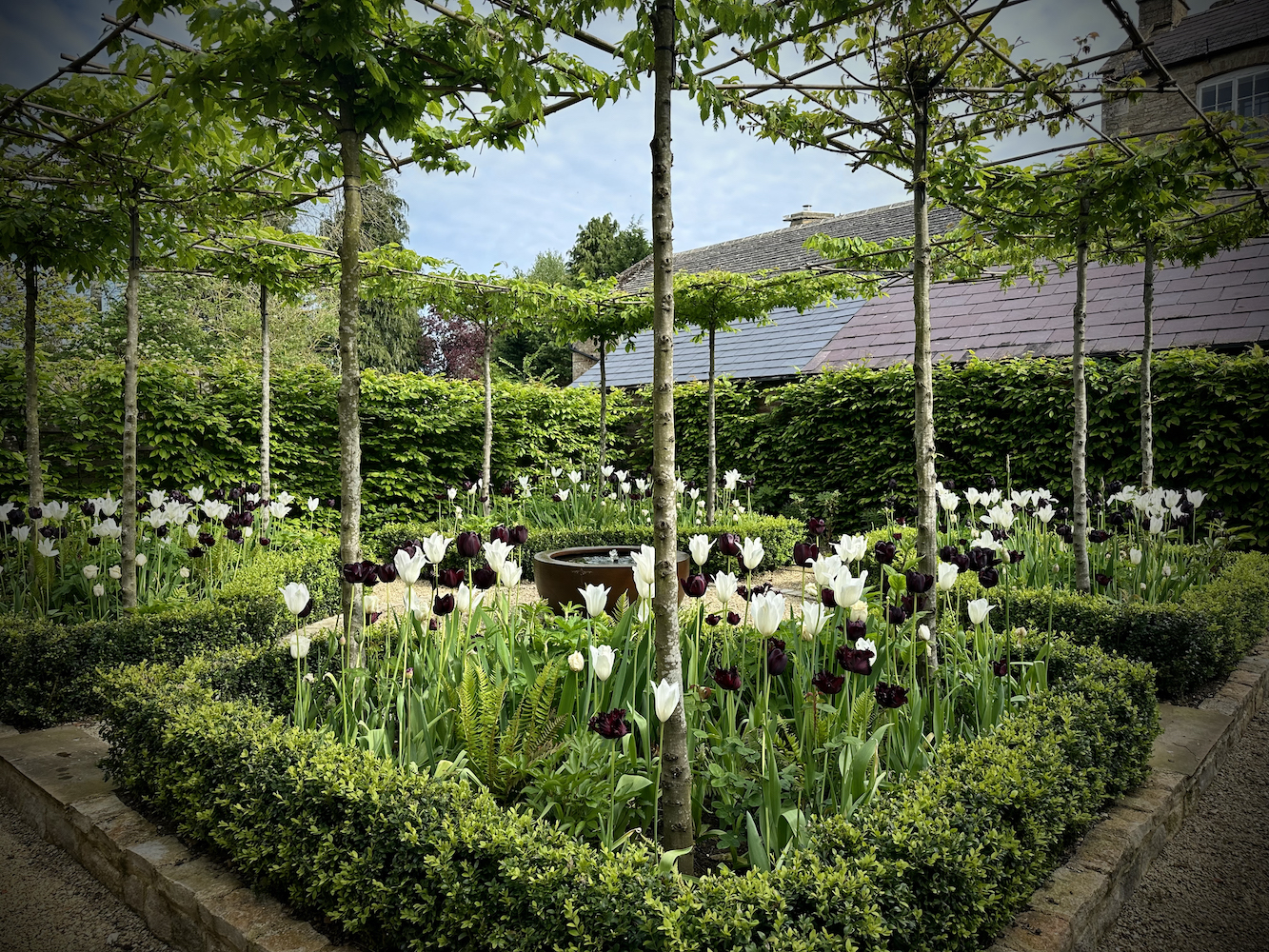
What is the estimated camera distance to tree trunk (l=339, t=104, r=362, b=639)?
3.17 m

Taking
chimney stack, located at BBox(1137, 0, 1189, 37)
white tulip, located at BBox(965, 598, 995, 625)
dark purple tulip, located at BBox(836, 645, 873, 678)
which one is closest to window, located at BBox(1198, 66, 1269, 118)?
chimney stack, located at BBox(1137, 0, 1189, 37)

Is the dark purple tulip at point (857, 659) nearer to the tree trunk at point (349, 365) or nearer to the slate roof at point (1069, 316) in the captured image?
the tree trunk at point (349, 365)

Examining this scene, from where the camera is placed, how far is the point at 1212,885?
2.76 m

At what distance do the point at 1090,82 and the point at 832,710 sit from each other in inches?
171

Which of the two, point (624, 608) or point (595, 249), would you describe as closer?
point (624, 608)

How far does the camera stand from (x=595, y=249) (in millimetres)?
30688

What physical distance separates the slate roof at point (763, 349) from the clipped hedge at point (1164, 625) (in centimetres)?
776

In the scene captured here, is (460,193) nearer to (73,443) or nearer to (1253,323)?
(73,443)

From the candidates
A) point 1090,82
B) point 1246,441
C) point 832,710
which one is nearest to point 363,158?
point 832,710

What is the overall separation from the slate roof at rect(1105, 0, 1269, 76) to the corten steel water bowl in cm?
1740

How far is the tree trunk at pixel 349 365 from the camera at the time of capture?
3.17m

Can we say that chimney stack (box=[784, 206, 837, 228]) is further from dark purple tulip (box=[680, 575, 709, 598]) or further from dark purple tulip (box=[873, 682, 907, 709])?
dark purple tulip (box=[873, 682, 907, 709])

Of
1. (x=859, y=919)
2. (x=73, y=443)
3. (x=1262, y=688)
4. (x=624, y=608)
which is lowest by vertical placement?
(x=1262, y=688)

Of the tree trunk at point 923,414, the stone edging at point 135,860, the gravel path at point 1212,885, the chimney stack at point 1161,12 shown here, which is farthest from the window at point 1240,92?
the stone edging at point 135,860
